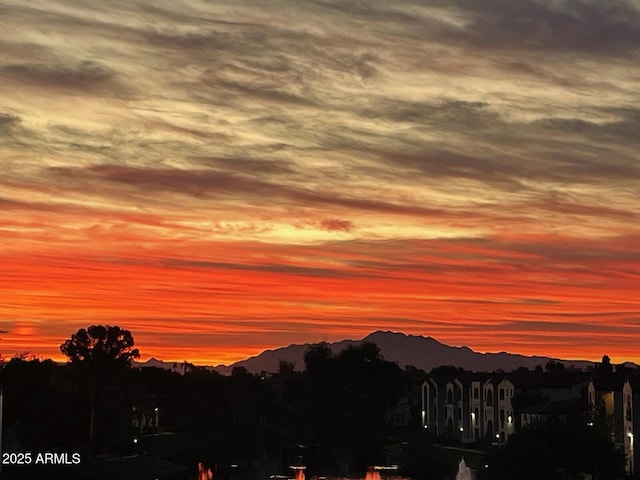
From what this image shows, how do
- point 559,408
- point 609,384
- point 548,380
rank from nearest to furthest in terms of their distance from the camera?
point 609,384 < point 559,408 < point 548,380

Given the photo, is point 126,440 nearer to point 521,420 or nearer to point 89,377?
point 89,377

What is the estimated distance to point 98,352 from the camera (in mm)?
138000

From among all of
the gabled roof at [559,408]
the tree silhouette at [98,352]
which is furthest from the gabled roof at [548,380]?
the tree silhouette at [98,352]

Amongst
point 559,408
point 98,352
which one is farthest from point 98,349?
point 559,408

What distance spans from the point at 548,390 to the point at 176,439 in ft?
211

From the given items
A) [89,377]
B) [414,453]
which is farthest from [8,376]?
[414,453]

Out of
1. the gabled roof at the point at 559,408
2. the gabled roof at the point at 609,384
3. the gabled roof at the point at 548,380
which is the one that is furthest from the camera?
the gabled roof at the point at 548,380

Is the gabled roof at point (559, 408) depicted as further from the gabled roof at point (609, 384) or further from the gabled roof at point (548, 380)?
the gabled roof at point (548, 380)

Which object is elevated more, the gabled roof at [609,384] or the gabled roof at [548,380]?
the gabled roof at [548,380]

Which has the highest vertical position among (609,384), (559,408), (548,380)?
(548,380)

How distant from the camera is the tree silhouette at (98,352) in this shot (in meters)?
136

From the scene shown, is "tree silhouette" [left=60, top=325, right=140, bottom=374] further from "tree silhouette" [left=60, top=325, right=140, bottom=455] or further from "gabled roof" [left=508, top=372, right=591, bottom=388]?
"gabled roof" [left=508, top=372, right=591, bottom=388]

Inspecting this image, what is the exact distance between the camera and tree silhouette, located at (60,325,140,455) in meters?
136

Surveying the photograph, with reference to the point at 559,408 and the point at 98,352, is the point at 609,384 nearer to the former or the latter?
the point at 559,408
